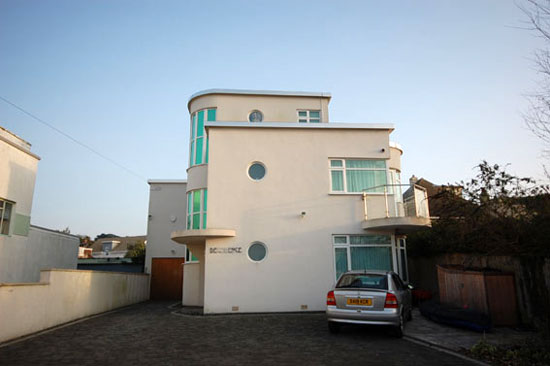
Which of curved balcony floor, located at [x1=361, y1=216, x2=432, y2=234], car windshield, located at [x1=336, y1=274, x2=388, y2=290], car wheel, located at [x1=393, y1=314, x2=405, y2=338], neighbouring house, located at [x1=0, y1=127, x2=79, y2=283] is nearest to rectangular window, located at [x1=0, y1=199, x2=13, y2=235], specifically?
neighbouring house, located at [x1=0, y1=127, x2=79, y2=283]

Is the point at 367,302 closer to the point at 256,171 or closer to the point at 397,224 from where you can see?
the point at 397,224

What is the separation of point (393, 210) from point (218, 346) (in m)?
8.63

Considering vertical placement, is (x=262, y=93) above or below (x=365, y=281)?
above

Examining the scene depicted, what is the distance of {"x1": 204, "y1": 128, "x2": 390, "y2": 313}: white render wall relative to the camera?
1293 cm

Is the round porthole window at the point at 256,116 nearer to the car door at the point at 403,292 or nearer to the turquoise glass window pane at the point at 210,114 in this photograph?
the turquoise glass window pane at the point at 210,114

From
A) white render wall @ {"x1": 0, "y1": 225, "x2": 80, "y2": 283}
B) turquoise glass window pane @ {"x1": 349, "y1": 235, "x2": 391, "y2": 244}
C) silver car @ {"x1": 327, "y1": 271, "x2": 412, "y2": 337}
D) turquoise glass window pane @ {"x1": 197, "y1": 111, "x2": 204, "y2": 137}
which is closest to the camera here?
silver car @ {"x1": 327, "y1": 271, "x2": 412, "y2": 337}

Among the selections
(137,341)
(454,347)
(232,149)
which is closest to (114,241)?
(232,149)

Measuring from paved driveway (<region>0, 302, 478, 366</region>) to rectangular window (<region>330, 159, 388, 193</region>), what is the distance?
5098 millimetres

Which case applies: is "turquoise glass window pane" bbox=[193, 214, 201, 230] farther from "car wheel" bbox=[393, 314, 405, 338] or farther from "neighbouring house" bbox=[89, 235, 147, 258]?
"neighbouring house" bbox=[89, 235, 147, 258]

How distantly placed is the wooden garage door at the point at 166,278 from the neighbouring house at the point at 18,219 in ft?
18.1

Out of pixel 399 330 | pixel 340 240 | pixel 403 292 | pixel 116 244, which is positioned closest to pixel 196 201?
pixel 340 240

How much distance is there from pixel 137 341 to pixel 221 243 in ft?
16.7

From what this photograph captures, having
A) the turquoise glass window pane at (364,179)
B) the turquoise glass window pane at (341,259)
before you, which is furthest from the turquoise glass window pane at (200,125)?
the turquoise glass window pane at (341,259)

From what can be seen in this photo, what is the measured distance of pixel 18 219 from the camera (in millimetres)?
14297
